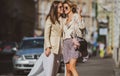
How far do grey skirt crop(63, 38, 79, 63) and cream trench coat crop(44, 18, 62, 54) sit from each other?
0.72 ft

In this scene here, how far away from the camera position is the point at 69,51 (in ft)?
43.5

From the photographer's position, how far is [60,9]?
1359 cm

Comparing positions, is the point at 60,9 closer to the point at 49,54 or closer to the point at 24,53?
the point at 49,54

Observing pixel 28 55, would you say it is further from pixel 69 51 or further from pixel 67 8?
pixel 69 51

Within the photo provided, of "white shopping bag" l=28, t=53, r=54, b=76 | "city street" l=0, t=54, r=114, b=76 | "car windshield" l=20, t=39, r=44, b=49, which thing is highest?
"white shopping bag" l=28, t=53, r=54, b=76

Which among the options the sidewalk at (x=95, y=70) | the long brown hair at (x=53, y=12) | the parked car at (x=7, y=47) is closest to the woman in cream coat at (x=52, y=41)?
the long brown hair at (x=53, y=12)

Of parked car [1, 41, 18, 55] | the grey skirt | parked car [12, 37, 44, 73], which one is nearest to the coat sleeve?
the grey skirt

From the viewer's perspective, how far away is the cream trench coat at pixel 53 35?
13375 mm

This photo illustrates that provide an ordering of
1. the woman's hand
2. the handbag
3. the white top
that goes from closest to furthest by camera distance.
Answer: the handbag → the woman's hand → the white top

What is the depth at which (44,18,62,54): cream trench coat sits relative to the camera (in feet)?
43.9

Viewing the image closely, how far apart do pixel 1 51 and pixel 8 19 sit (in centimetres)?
5480

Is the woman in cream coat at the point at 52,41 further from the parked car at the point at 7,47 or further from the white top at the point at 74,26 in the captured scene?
the parked car at the point at 7,47

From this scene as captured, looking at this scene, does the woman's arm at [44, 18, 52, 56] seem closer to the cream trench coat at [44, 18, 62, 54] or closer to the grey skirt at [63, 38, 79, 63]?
the cream trench coat at [44, 18, 62, 54]

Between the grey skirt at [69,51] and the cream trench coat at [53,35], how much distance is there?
221mm
